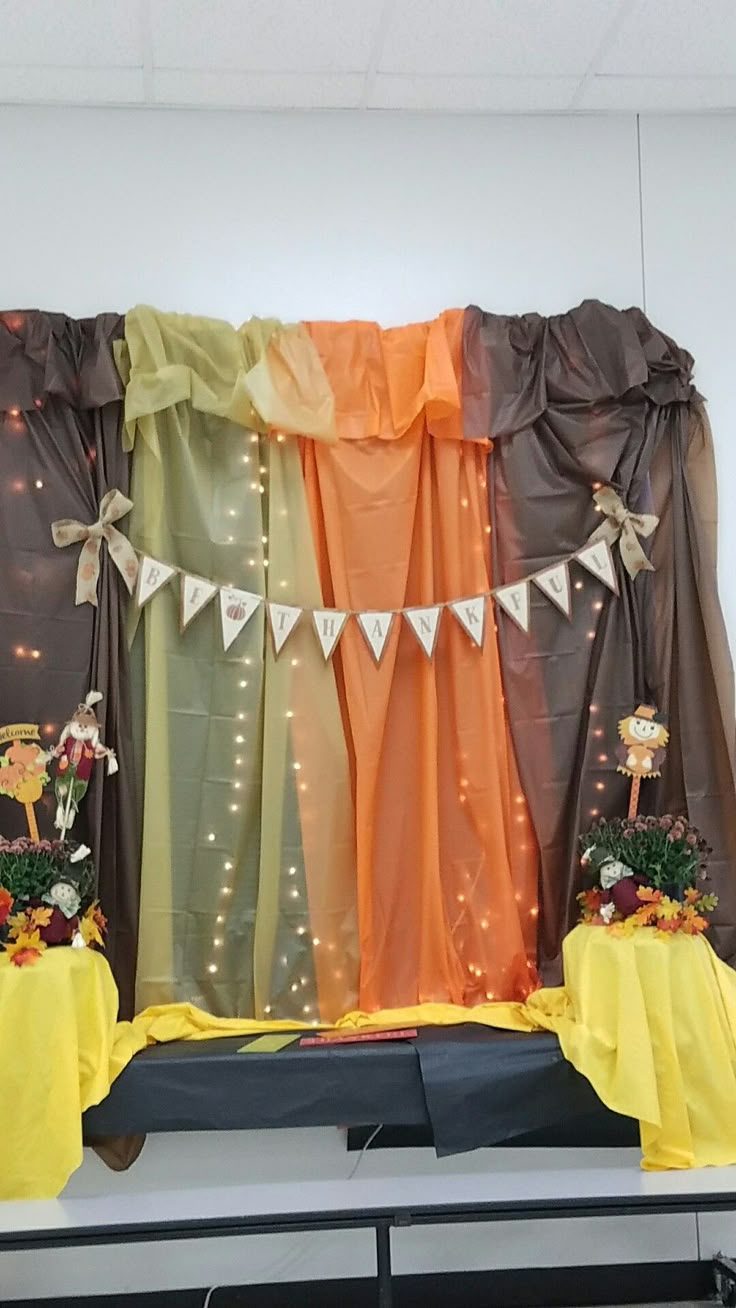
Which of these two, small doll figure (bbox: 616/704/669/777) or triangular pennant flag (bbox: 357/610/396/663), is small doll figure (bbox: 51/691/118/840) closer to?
triangular pennant flag (bbox: 357/610/396/663)

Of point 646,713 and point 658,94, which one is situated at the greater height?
point 658,94

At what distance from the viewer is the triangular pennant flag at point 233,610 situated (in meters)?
2.88

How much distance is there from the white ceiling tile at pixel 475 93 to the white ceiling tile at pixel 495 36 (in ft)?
0.12

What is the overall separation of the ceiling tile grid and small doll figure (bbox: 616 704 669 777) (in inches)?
67.9

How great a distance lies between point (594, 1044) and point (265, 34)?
255cm

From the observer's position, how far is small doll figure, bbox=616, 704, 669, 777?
111 inches

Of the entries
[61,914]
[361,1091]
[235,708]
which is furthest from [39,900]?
[361,1091]

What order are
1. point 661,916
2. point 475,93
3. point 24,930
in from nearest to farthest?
point 24,930 → point 661,916 → point 475,93

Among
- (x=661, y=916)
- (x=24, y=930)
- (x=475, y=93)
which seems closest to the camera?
(x=24, y=930)

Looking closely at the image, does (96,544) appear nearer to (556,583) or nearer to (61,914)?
(61,914)

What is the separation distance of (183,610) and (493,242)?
1371 mm

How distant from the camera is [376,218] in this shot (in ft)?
10.5

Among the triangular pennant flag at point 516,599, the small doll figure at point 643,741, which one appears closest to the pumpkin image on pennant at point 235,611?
the triangular pennant flag at point 516,599

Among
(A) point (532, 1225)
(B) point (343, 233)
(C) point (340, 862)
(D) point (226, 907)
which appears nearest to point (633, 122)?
(B) point (343, 233)
